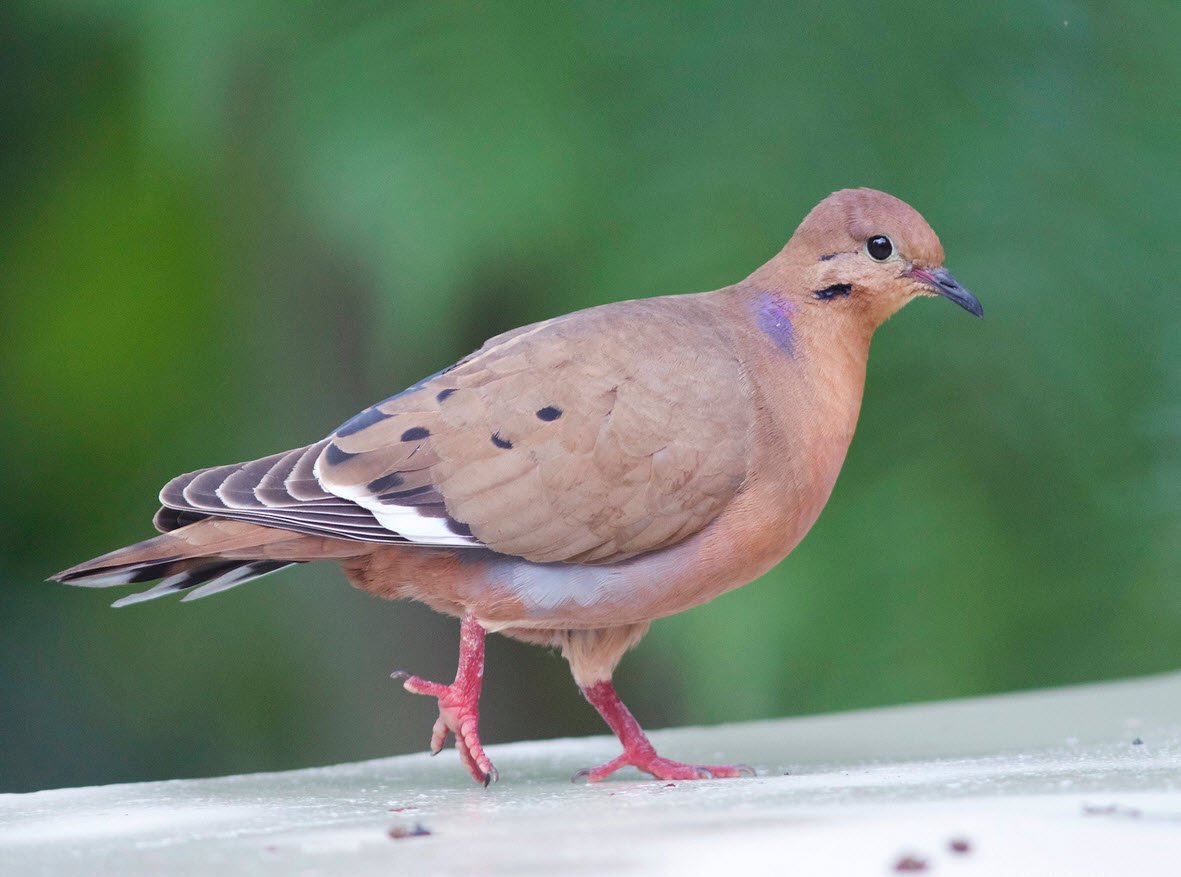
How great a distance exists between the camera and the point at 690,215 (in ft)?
15.0

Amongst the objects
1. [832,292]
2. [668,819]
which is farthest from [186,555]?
[832,292]

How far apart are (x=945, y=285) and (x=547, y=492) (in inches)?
39.3

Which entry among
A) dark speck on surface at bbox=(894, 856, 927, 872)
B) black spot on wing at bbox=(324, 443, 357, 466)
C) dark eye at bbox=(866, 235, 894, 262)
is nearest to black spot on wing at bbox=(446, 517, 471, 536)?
black spot on wing at bbox=(324, 443, 357, 466)

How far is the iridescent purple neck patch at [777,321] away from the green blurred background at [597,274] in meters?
1.13

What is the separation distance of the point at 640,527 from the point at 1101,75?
2.64m

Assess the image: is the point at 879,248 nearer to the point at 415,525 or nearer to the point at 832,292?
the point at 832,292

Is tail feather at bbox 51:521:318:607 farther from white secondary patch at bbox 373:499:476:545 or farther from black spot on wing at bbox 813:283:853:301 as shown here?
black spot on wing at bbox 813:283:853:301

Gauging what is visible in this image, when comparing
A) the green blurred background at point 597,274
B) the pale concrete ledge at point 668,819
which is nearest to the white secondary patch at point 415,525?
the pale concrete ledge at point 668,819

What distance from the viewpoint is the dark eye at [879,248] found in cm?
333

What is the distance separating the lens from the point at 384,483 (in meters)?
3.02

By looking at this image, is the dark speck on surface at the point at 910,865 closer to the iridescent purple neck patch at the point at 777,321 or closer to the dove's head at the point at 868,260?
the iridescent purple neck patch at the point at 777,321

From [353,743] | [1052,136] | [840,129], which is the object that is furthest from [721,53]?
[353,743]

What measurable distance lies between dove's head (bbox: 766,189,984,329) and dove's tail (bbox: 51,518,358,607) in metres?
1.13

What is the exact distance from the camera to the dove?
298cm
